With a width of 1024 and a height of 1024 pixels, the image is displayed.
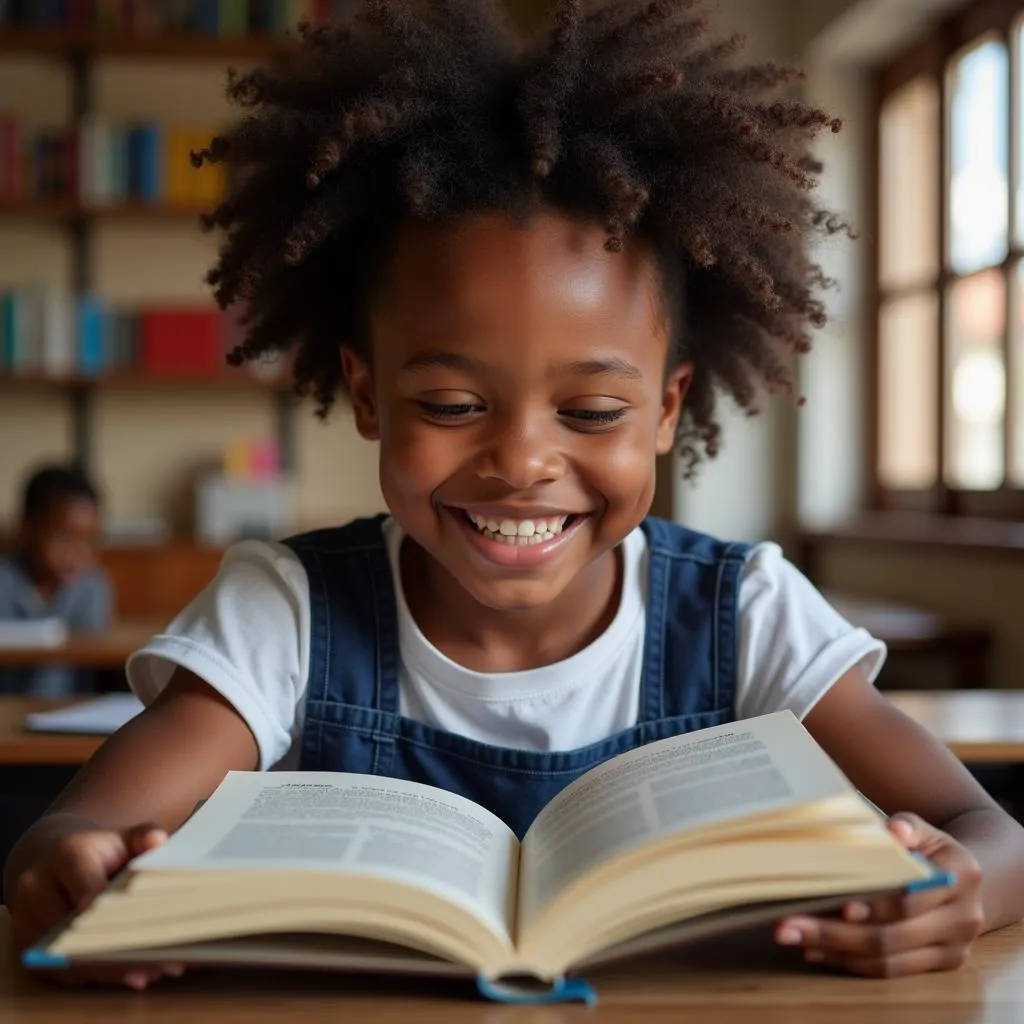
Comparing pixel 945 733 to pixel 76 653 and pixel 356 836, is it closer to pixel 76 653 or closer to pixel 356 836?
pixel 356 836

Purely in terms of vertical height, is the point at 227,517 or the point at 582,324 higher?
the point at 582,324

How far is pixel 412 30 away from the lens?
45.6 inches

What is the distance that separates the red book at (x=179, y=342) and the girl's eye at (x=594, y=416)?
147 inches

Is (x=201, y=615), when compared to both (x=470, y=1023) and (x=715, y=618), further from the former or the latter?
(x=470, y=1023)

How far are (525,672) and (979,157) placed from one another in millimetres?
2859

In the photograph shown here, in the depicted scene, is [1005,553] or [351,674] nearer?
[351,674]

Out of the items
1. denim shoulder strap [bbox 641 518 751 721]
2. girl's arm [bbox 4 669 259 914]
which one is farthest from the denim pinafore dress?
girl's arm [bbox 4 669 259 914]

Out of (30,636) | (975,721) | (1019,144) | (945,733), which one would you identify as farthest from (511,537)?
(1019,144)

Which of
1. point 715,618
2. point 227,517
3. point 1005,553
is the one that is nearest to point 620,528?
point 715,618

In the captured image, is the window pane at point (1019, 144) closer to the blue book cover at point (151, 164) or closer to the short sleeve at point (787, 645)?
the short sleeve at point (787, 645)

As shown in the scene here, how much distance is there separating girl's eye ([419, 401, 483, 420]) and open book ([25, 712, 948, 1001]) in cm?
40

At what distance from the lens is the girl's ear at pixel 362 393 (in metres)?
1.24

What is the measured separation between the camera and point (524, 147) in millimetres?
1108

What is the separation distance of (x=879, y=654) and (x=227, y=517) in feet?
12.4
